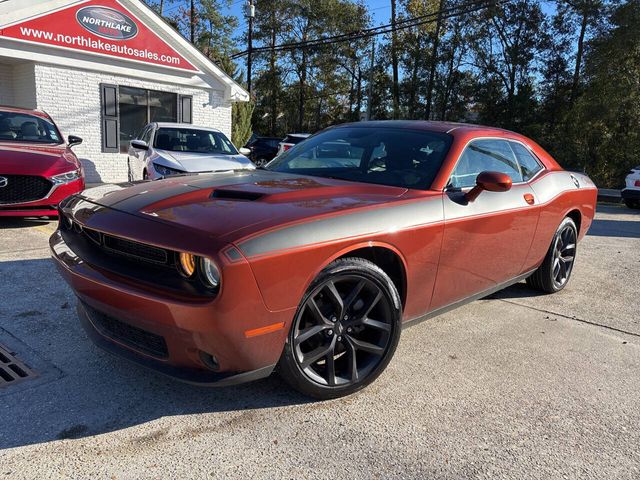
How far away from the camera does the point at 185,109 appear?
46.0ft

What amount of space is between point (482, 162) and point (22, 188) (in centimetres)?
527

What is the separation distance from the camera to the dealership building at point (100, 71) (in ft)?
36.1

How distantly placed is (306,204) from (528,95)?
29537 mm

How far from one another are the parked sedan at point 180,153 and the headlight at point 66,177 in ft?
3.75

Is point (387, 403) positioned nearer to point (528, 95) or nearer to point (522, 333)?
point (522, 333)

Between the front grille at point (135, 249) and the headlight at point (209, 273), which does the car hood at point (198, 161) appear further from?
the headlight at point (209, 273)

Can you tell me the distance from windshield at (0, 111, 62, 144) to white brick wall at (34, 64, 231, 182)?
4.53 meters

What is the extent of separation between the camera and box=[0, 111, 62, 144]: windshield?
700cm

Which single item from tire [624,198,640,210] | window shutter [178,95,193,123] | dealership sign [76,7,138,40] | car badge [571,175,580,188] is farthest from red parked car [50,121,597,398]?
tire [624,198,640,210]

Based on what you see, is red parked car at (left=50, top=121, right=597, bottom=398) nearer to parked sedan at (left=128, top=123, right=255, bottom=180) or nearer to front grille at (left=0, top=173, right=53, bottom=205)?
front grille at (left=0, top=173, right=53, bottom=205)

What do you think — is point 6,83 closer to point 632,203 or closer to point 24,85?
point 24,85

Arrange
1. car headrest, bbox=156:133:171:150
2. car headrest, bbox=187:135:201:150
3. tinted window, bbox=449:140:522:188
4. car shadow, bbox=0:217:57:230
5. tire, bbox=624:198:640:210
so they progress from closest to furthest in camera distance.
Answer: tinted window, bbox=449:140:522:188, car shadow, bbox=0:217:57:230, car headrest, bbox=156:133:171:150, car headrest, bbox=187:135:201:150, tire, bbox=624:198:640:210

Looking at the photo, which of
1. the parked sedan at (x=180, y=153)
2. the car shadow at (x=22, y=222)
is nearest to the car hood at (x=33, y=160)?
the car shadow at (x=22, y=222)

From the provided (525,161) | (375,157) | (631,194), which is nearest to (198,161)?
(375,157)
